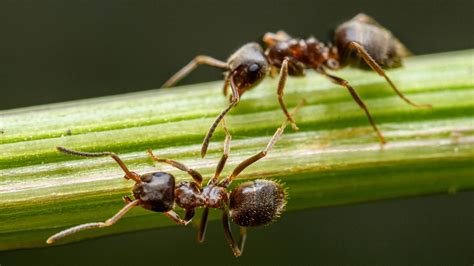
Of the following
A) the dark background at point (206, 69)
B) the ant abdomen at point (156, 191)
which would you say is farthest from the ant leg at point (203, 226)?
the dark background at point (206, 69)

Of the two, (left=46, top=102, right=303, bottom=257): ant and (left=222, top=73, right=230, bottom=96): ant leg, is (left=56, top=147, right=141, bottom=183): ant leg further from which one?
(left=222, top=73, right=230, bottom=96): ant leg

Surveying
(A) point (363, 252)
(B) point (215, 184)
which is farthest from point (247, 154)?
(A) point (363, 252)

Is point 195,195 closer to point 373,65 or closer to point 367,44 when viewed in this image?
point 373,65

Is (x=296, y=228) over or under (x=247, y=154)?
under

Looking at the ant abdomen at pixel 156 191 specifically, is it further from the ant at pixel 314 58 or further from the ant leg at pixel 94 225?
the ant at pixel 314 58

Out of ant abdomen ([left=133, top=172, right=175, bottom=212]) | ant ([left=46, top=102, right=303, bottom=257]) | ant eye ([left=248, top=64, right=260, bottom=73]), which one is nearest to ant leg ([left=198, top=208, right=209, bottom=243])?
ant ([left=46, top=102, right=303, bottom=257])

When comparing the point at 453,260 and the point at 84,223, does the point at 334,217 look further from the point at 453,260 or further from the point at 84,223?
the point at 84,223

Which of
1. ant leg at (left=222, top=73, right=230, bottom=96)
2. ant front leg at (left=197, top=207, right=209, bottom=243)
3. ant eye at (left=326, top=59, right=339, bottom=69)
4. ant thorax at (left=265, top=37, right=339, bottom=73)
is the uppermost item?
ant leg at (left=222, top=73, right=230, bottom=96)

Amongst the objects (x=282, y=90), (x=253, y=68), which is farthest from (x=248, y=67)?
(x=282, y=90)
